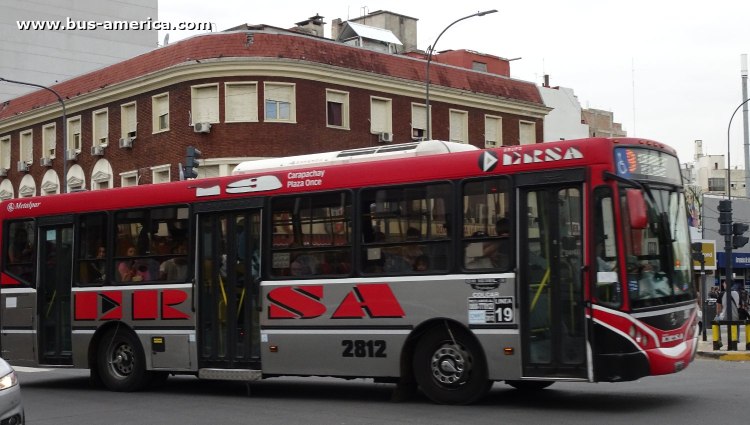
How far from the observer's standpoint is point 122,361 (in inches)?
615

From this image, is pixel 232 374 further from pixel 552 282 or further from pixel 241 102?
pixel 241 102

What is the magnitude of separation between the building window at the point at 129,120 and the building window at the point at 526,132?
17880mm

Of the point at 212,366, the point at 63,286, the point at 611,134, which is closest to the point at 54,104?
the point at 63,286

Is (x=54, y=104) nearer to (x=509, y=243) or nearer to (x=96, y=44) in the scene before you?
(x=96, y=44)

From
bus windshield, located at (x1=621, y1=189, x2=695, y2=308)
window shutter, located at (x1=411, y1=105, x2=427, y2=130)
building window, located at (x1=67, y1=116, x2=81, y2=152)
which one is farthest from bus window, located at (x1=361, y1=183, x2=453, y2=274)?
building window, located at (x1=67, y1=116, x2=81, y2=152)

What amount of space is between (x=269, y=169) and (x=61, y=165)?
34.9 m

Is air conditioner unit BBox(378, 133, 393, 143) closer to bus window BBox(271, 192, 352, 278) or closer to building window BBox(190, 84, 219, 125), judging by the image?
building window BBox(190, 84, 219, 125)

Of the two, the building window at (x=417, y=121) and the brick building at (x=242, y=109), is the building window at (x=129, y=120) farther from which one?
the building window at (x=417, y=121)

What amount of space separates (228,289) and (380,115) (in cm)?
2958

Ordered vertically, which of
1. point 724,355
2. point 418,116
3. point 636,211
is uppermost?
point 418,116

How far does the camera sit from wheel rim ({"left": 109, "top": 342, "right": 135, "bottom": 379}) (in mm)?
15531

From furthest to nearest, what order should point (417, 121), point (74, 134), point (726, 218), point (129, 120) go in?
point (74, 134)
point (417, 121)
point (129, 120)
point (726, 218)

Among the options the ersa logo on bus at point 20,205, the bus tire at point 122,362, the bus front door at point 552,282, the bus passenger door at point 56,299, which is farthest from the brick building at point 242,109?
the bus front door at point 552,282

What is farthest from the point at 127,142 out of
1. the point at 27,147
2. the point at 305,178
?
the point at 305,178
